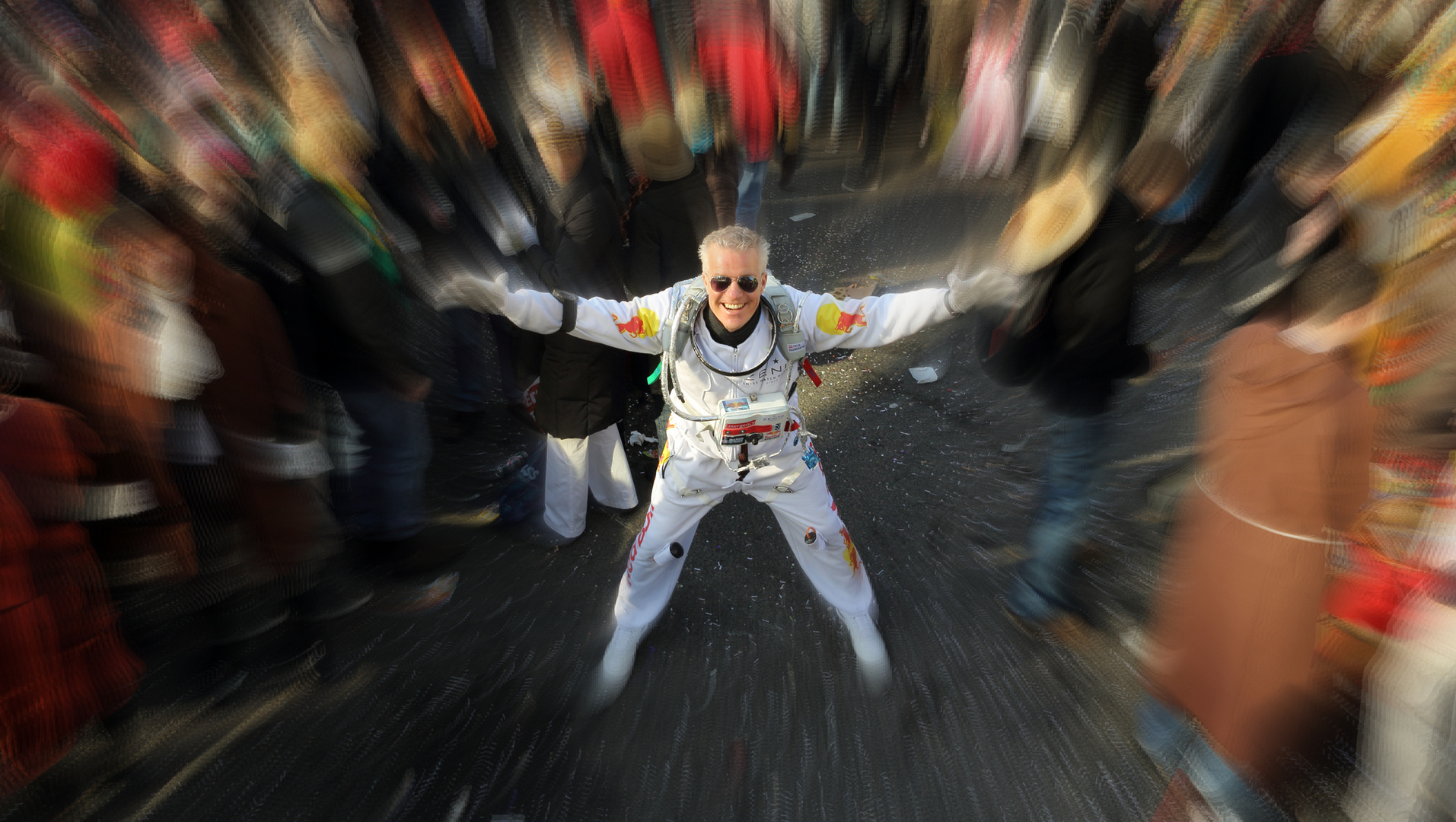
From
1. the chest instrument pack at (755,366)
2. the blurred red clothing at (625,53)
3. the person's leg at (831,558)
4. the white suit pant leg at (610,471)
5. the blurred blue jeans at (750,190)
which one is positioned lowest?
the person's leg at (831,558)

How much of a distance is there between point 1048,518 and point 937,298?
116 cm

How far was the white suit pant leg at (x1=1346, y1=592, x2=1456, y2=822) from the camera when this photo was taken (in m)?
1.78

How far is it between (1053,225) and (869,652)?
169 centimetres

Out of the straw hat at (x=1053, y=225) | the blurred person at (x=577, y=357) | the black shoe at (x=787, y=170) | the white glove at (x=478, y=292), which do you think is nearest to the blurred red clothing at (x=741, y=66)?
the black shoe at (x=787, y=170)

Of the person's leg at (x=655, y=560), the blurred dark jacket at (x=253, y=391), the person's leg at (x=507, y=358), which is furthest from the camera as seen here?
the person's leg at (x=507, y=358)

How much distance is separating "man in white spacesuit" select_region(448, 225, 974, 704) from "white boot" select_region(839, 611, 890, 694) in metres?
0.36

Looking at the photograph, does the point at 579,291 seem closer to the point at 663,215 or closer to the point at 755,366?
the point at 663,215

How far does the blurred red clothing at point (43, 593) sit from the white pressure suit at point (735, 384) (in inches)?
51.7

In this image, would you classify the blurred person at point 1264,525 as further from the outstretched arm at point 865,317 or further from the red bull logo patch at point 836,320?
the red bull logo patch at point 836,320

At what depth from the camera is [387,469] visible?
3.09 m

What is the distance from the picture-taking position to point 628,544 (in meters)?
3.54

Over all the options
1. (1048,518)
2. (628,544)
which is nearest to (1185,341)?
(1048,518)

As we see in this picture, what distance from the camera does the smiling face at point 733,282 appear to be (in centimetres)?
220

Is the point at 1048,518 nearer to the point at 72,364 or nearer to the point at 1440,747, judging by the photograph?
the point at 1440,747
